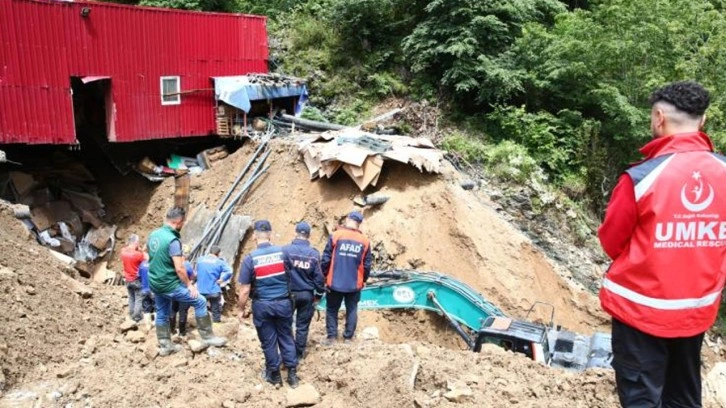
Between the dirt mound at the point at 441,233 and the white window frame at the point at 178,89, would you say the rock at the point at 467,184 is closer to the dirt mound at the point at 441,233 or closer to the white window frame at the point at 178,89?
the dirt mound at the point at 441,233

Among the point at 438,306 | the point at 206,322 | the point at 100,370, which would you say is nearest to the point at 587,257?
the point at 438,306

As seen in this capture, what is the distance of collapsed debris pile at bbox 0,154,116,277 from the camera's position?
1402 centimetres

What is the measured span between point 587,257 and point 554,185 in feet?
9.34

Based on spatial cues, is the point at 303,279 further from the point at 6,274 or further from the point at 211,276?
the point at 6,274

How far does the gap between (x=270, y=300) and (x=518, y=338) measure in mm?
3392

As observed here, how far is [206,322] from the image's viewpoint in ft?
23.9

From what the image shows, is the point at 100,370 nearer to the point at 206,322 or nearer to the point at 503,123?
the point at 206,322

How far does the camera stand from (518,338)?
7.45 m

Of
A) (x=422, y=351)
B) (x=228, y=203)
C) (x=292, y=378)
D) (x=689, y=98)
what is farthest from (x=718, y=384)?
(x=228, y=203)

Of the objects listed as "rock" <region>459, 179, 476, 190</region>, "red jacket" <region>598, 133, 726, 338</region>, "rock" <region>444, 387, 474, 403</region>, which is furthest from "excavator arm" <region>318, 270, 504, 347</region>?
"red jacket" <region>598, 133, 726, 338</region>

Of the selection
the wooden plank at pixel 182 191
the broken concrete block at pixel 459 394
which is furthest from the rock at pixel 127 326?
the wooden plank at pixel 182 191

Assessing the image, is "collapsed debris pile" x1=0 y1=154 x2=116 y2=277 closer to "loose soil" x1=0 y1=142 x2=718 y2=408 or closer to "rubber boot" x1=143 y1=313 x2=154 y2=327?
"loose soil" x1=0 y1=142 x2=718 y2=408

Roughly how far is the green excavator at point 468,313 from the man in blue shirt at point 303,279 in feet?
7.90

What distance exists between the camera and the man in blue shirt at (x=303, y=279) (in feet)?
22.1
